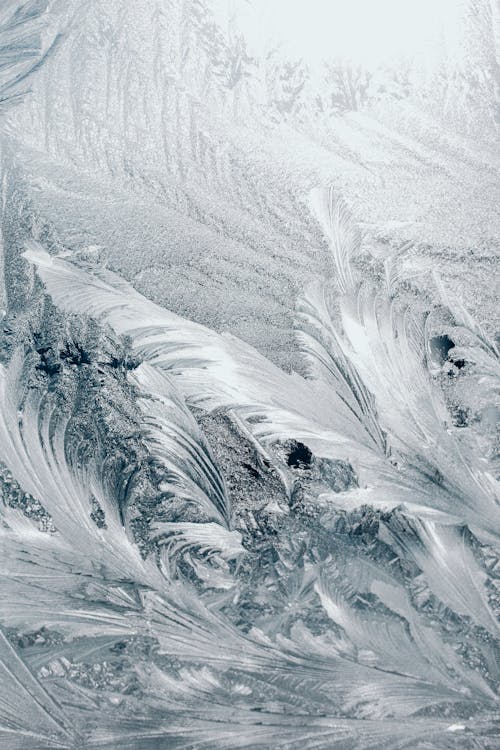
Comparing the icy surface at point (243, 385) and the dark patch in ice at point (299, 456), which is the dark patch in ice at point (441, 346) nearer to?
the icy surface at point (243, 385)

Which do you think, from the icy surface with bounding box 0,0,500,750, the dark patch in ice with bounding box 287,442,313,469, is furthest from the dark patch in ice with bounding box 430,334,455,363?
the dark patch in ice with bounding box 287,442,313,469

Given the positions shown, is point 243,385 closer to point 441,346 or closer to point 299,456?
point 299,456

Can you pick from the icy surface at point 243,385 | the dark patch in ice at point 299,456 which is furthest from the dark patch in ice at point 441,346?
the dark patch in ice at point 299,456

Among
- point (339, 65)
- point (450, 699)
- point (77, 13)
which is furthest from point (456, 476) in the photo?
point (77, 13)

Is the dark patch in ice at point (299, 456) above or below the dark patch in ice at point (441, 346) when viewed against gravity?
below

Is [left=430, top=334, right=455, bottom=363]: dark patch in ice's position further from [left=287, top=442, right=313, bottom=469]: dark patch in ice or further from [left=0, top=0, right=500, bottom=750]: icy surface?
[left=287, top=442, right=313, bottom=469]: dark patch in ice

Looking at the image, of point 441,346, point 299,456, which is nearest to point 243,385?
point 299,456

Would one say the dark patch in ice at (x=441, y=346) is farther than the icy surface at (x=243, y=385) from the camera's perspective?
Yes

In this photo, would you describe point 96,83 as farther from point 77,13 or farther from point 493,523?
point 493,523
